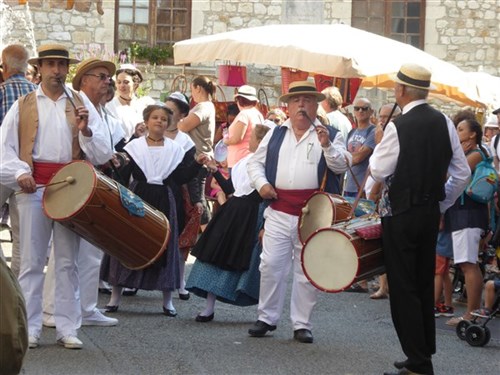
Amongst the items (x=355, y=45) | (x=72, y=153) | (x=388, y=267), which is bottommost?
(x=388, y=267)

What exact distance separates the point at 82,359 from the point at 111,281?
1.92m

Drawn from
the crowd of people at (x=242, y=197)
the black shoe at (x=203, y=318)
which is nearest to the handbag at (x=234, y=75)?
the crowd of people at (x=242, y=197)

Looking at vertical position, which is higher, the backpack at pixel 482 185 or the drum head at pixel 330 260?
the backpack at pixel 482 185

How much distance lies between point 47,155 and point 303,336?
214 cm

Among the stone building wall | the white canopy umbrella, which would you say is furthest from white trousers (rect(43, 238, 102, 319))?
the stone building wall

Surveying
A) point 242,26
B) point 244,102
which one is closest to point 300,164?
point 244,102

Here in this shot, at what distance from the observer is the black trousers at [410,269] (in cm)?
677

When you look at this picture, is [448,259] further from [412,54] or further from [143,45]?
[143,45]

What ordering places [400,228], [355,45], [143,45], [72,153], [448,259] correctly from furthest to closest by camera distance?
1. [143,45]
2. [355,45]
3. [448,259]
4. [72,153]
5. [400,228]

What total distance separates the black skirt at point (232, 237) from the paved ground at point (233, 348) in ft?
1.56

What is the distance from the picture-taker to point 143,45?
22.7 m

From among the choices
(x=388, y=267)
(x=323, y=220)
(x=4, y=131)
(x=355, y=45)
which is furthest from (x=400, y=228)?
(x=355, y=45)

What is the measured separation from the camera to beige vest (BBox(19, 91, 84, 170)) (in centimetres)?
712

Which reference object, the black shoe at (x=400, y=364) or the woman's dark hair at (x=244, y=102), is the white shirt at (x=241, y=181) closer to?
the black shoe at (x=400, y=364)
